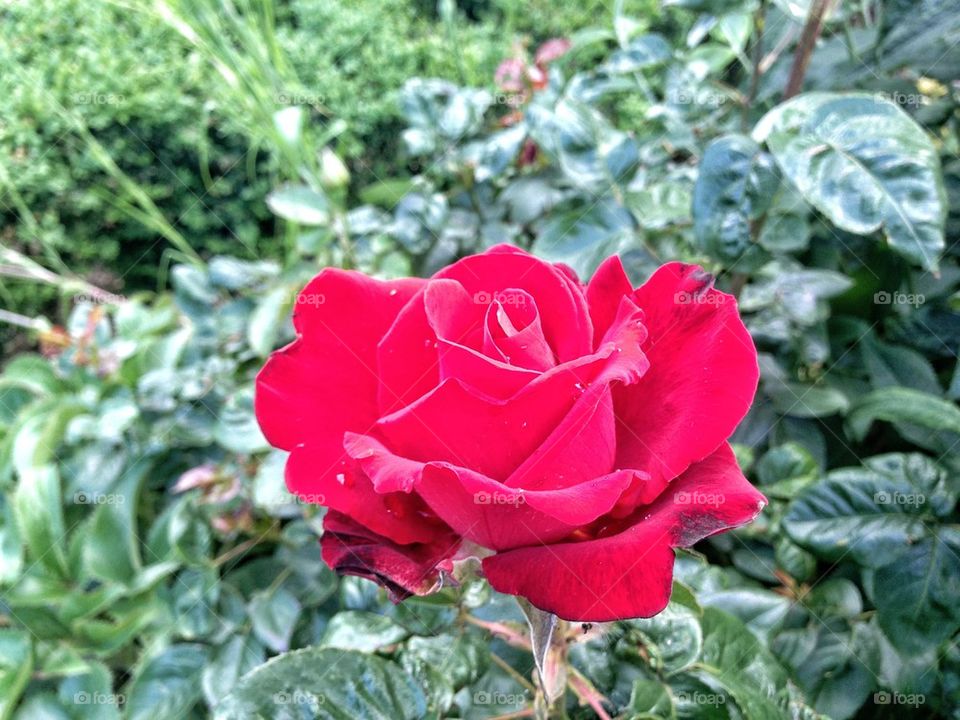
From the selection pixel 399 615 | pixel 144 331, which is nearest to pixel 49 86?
pixel 144 331

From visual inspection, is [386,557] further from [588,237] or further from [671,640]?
[588,237]

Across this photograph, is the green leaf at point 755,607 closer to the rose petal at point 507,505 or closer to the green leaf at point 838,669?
the green leaf at point 838,669

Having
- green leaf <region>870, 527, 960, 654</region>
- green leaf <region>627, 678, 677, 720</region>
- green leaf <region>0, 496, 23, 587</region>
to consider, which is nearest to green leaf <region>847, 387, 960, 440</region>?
green leaf <region>870, 527, 960, 654</region>

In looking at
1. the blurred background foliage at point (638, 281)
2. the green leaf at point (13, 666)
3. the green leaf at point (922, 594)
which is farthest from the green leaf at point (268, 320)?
the green leaf at point (922, 594)

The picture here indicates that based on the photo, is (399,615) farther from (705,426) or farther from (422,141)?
(422,141)

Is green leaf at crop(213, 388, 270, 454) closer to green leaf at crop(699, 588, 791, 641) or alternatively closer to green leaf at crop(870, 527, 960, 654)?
green leaf at crop(699, 588, 791, 641)

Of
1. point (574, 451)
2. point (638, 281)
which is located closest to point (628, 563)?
point (574, 451)

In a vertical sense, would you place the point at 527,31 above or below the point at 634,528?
below
